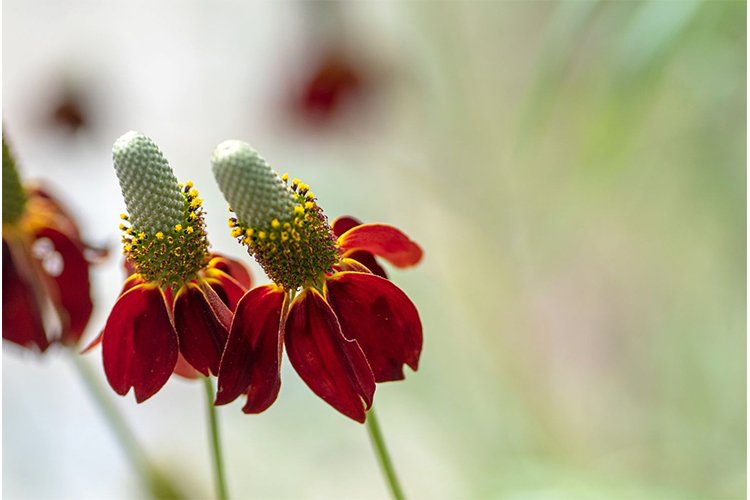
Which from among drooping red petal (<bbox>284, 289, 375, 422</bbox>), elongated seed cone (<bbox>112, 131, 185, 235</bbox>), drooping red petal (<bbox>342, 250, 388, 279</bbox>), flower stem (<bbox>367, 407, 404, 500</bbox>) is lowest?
flower stem (<bbox>367, 407, 404, 500</bbox>)

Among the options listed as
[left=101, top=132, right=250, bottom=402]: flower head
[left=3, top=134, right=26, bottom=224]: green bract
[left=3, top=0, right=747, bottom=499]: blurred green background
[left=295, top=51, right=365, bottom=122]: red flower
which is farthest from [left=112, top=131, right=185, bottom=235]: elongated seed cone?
[left=295, top=51, right=365, bottom=122]: red flower

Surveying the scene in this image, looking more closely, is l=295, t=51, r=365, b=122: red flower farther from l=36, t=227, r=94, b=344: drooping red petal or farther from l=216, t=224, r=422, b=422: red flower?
l=216, t=224, r=422, b=422: red flower

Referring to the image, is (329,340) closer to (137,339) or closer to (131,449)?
(137,339)

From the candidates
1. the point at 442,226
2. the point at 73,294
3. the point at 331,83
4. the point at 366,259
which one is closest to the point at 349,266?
the point at 366,259

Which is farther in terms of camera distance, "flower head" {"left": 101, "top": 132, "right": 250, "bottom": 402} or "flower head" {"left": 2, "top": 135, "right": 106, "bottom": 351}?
"flower head" {"left": 2, "top": 135, "right": 106, "bottom": 351}

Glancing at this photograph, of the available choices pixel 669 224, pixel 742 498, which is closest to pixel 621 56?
pixel 742 498

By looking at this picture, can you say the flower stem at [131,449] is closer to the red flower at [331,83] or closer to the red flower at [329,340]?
the red flower at [329,340]
